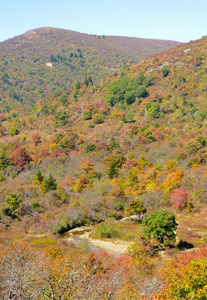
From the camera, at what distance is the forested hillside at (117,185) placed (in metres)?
19.0

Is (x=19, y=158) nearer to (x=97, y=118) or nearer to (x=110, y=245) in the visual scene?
(x=97, y=118)

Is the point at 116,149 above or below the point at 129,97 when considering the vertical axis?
below

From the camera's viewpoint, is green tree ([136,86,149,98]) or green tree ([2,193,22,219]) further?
green tree ([136,86,149,98])

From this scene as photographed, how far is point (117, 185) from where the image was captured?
63.0 meters

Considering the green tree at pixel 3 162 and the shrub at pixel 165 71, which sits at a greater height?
the shrub at pixel 165 71

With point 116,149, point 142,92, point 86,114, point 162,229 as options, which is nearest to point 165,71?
point 142,92

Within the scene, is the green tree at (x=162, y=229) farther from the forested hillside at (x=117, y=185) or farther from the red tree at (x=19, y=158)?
the red tree at (x=19, y=158)

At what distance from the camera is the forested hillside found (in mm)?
18984

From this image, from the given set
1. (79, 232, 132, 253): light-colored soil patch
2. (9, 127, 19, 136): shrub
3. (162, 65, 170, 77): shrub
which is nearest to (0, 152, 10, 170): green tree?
(9, 127, 19, 136): shrub

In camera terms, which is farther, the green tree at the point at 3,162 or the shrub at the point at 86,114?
the shrub at the point at 86,114

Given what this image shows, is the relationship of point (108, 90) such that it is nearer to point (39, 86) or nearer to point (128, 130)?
point (128, 130)

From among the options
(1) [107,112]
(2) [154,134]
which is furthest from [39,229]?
(1) [107,112]

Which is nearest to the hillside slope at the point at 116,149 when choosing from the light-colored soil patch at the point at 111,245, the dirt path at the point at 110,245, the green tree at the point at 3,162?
the green tree at the point at 3,162

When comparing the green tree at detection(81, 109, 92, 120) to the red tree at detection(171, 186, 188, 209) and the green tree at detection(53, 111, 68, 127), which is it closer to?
the green tree at detection(53, 111, 68, 127)
